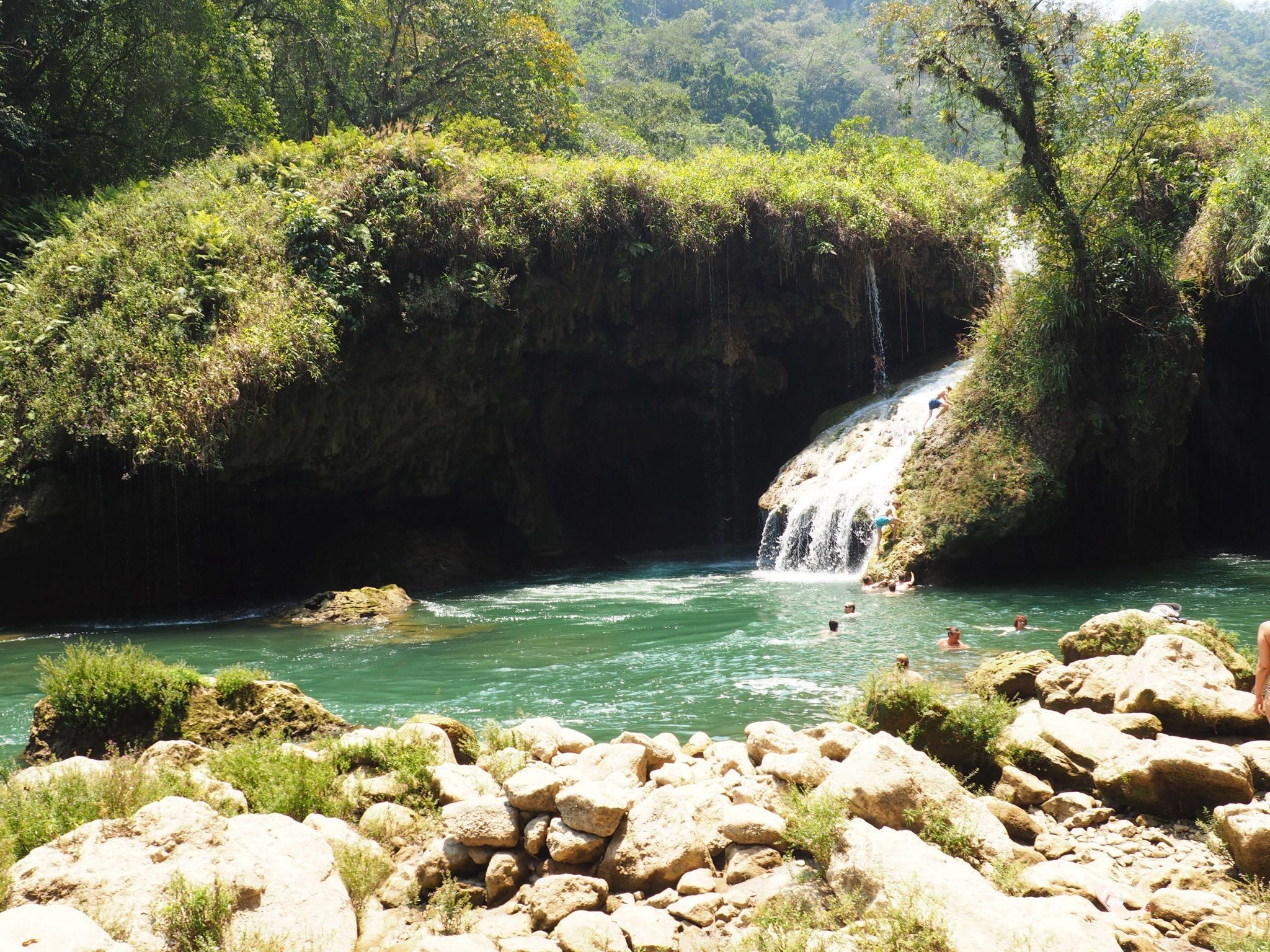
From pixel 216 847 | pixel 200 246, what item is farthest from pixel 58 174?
pixel 216 847

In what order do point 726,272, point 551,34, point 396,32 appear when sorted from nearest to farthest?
point 726,272 → point 396,32 → point 551,34

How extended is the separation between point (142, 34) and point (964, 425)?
20.5 m

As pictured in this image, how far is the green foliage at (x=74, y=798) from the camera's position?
4.93 metres

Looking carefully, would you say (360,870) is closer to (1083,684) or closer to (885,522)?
(1083,684)

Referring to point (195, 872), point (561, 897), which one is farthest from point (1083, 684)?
point (195, 872)

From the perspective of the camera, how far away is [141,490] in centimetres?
1630

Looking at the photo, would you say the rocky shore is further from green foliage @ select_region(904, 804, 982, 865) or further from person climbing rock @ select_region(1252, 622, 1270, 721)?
person climbing rock @ select_region(1252, 622, 1270, 721)

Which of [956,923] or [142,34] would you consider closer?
[956,923]

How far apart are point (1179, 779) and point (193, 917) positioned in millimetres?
5158

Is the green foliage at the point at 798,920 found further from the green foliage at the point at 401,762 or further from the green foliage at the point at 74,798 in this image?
the green foliage at the point at 74,798

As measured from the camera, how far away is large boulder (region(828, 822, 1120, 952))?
11.9 feet

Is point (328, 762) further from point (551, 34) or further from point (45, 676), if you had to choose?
point (551, 34)

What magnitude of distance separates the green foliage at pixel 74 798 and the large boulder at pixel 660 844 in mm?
2603

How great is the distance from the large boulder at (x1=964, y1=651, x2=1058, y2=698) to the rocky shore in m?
1.50
